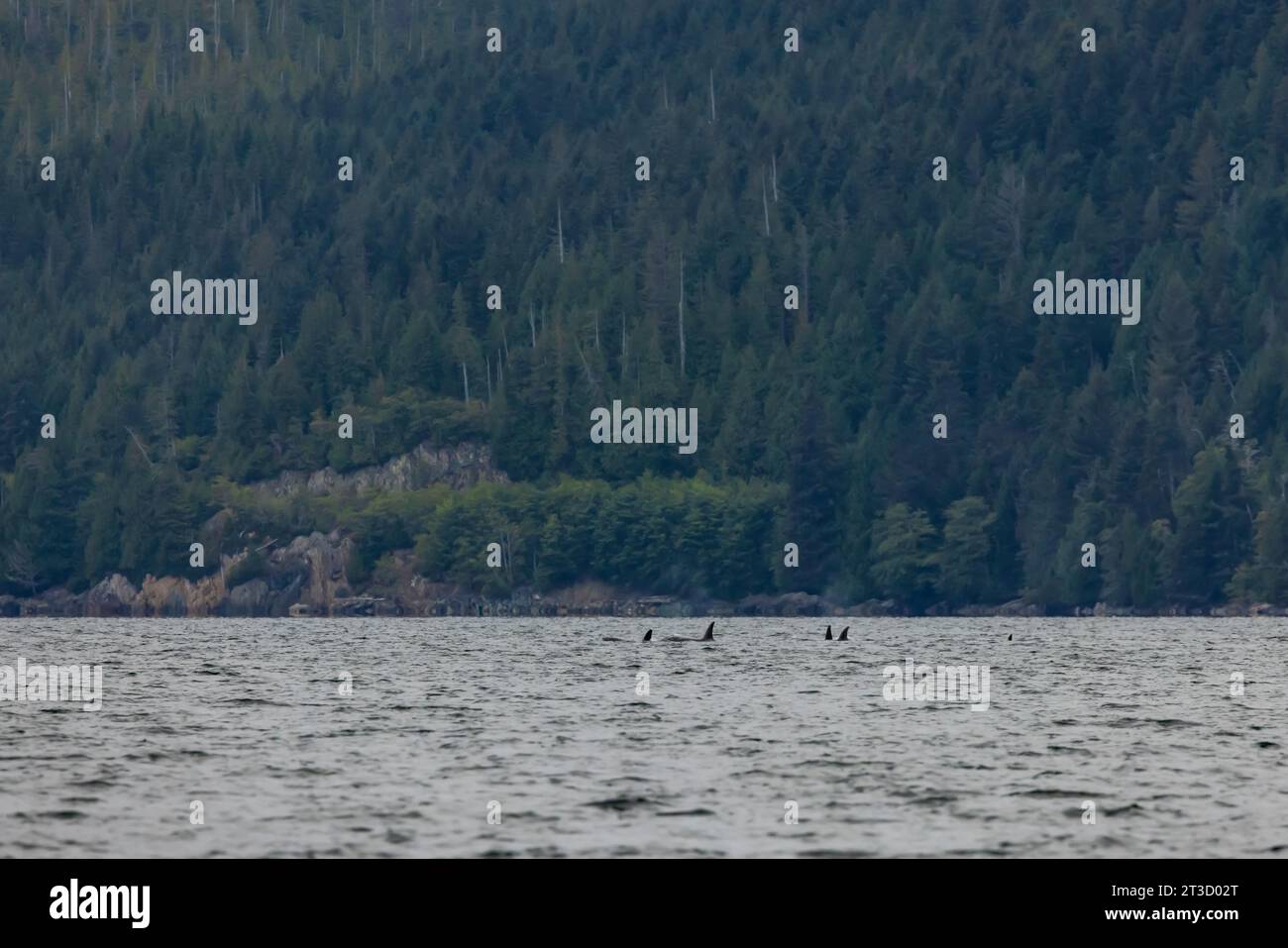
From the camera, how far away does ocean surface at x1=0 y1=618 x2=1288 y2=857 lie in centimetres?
4456

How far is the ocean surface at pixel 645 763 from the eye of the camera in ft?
146

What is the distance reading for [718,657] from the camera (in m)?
119

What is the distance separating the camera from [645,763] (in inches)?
2290
